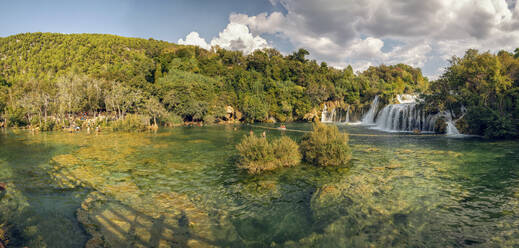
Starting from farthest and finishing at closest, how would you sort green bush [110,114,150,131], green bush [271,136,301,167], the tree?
the tree < green bush [110,114,150,131] < green bush [271,136,301,167]

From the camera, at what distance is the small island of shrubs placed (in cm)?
1386

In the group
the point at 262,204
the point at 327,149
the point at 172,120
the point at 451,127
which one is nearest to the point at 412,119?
the point at 451,127

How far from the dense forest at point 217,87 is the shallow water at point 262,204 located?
57.1 feet

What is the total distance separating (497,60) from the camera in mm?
27156

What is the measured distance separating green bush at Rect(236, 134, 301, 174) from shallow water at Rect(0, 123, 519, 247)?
679mm

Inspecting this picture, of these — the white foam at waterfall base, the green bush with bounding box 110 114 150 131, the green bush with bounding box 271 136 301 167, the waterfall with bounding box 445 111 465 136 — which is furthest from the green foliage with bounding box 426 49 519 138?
the green bush with bounding box 110 114 150 131

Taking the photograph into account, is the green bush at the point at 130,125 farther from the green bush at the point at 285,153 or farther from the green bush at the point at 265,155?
the green bush at the point at 285,153

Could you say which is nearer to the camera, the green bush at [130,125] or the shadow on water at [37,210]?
the shadow on water at [37,210]

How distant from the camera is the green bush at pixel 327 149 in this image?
1509 cm

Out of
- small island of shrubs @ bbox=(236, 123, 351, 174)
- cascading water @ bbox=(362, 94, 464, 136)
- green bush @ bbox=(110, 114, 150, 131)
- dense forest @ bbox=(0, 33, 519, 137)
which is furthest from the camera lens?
green bush @ bbox=(110, 114, 150, 131)

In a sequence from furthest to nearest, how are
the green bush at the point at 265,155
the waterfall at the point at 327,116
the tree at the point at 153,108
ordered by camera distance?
the waterfall at the point at 327,116 → the tree at the point at 153,108 → the green bush at the point at 265,155

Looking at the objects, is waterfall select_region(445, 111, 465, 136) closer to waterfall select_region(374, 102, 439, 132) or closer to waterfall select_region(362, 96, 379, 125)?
waterfall select_region(374, 102, 439, 132)

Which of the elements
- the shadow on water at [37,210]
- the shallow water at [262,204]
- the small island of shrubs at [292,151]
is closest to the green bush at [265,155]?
the small island of shrubs at [292,151]

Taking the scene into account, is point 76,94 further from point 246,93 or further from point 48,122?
point 246,93
